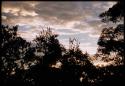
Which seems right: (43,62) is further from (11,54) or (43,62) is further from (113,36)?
(113,36)

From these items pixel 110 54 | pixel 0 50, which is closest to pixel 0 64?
pixel 0 50

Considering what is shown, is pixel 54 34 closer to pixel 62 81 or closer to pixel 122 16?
pixel 62 81

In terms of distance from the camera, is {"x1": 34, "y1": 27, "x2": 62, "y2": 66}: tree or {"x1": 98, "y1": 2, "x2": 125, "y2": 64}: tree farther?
{"x1": 34, "y1": 27, "x2": 62, "y2": 66}: tree

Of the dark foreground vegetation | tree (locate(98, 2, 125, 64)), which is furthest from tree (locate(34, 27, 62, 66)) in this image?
tree (locate(98, 2, 125, 64))

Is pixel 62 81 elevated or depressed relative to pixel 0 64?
depressed

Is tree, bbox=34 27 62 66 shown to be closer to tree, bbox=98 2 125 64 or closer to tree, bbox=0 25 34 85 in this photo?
tree, bbox=0 25 34 85

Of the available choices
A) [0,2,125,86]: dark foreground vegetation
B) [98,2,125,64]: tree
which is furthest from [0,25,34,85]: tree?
[98,2,125,64]: tree

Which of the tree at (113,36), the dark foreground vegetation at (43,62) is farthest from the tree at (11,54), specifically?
the tree at (113,36)

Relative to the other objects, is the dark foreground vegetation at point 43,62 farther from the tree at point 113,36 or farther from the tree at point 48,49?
Result: the tree at point 113,36

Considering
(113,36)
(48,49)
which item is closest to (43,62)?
(48,49)

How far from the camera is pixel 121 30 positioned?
26.6m

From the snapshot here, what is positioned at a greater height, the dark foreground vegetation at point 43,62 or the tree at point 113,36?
the tree at point 113,36

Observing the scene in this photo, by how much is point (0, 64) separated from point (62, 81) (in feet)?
36.6

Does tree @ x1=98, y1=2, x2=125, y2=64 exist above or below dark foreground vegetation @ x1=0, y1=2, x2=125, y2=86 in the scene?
above
